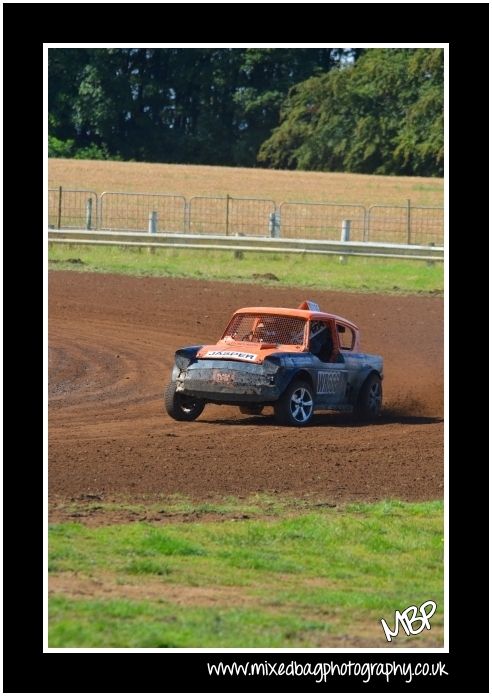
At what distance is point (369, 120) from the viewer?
5938 cm

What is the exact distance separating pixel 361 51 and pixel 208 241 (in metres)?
31.4

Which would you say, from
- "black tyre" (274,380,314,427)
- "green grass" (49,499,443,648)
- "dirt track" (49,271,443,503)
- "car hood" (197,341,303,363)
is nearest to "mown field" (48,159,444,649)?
"green grass" (49,499,443,648)

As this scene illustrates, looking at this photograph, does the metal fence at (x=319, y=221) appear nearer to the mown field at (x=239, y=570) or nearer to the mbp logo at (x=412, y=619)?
the mown field at (x=239, y=570)

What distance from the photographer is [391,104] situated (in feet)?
194

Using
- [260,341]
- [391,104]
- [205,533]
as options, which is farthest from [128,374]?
[391,104]

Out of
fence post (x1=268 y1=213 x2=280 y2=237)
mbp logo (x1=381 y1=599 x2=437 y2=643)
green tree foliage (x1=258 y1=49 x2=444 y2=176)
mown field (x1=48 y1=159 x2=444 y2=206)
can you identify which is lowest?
mbp logo (x1=381 y1=599 x2=437 y2=643)

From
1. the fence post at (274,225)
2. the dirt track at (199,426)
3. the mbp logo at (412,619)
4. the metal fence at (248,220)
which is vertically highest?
the metal fence at (248,220)

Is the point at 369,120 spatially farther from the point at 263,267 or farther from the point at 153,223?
the point at 263,267

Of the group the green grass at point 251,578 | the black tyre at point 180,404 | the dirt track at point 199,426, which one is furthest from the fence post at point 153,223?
the green grass at point 251,578

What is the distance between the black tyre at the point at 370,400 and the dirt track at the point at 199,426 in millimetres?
234

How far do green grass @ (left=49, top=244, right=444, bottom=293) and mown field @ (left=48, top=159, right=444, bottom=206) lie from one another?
15.3 metres

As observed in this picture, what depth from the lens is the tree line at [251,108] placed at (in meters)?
57.9

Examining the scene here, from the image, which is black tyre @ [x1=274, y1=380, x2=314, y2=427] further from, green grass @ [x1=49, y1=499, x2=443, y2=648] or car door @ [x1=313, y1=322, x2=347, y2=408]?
green grass @ [x1=49, y1=499, x2=443, y2=648]

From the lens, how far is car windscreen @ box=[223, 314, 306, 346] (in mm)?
16203
